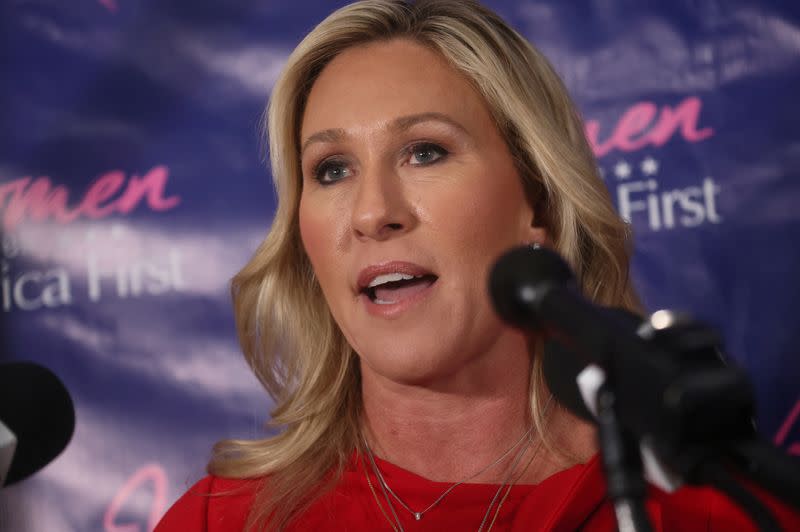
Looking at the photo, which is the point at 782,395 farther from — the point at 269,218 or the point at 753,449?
the point at 753,449

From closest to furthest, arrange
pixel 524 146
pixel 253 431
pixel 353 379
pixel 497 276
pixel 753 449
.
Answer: pixel 753 449 → pixel 497 276 → pixel 524 146 → pixel 353 379 → pixel 253 431

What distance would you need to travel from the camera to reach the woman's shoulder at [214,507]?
1574 millimetres

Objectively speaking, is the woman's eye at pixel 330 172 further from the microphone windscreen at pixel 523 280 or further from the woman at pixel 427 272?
the microphone windscreen at pixel 523 280

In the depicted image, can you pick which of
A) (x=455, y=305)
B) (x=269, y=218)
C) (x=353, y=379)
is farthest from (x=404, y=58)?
(x=269, y=218)

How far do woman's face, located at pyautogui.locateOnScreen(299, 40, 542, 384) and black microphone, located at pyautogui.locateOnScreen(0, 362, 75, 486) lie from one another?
1.72 feet

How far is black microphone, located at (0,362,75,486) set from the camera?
3.13 ft

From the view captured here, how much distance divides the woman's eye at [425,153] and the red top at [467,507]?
49 centimetres

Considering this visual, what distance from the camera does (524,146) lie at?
5.20ft

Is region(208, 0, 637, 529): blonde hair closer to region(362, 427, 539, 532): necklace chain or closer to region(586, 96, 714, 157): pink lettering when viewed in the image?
region(362, 427, 539, 532): necklace chain

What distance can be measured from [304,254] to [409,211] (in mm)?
421

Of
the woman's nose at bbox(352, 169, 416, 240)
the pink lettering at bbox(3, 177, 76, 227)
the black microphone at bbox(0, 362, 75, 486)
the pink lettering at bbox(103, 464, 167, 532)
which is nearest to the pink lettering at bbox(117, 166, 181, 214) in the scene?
the pink lettering at bbox(3, 177, 76, 227)

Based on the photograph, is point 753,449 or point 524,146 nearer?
point 753,449

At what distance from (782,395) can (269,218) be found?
3.86ft

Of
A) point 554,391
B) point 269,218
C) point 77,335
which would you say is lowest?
point 554,391
